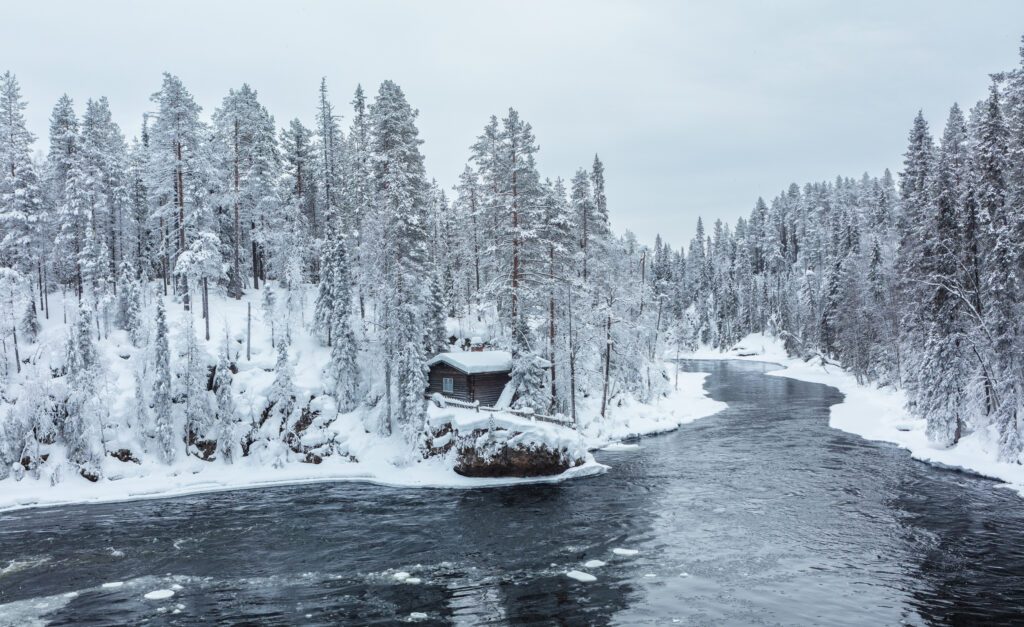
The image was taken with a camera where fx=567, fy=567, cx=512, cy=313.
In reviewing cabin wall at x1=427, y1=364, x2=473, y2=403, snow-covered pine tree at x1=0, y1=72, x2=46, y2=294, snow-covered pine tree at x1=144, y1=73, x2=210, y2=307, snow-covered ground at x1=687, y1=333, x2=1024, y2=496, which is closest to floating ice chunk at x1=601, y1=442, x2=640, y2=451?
cabin wall at x1=427, y1=364, x2=473, y2=403

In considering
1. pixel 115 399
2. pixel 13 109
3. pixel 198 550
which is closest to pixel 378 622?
pixel 198 550

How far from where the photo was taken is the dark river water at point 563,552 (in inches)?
645

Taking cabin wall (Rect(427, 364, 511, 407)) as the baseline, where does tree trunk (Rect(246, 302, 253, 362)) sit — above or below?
above

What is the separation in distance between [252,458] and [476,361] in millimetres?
15698

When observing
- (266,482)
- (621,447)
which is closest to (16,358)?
(266,482)

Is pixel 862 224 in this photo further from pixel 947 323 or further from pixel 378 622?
pixel 378 622

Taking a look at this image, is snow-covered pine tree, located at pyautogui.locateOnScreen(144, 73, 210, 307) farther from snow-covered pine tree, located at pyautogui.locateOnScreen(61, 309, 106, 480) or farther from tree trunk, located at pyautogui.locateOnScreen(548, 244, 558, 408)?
tree trunk, located at pyautogui.locateOnScreen(548, 244, 558, 408)

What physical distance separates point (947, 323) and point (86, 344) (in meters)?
51.2

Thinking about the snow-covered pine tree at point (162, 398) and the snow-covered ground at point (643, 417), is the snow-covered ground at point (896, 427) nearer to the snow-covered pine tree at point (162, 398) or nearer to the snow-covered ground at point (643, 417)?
the snow-covered ground at point (643, 417)

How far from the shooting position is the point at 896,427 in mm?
41344

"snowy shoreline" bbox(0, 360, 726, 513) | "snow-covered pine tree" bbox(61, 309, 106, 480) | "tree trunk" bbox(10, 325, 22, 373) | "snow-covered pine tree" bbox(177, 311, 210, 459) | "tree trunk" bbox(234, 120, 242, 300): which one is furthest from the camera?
"tree trunk" bbox(234, 120, 242, 300)

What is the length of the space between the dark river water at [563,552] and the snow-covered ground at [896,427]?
1.87 m

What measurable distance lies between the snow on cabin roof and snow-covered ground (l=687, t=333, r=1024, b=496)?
23484 mm

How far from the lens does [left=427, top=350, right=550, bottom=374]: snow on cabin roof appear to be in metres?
39.7
